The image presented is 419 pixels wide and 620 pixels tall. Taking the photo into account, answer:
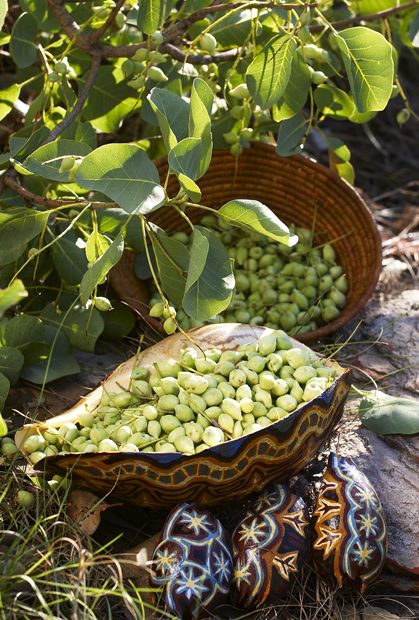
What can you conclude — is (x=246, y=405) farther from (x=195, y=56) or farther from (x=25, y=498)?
(x=195, y=56)

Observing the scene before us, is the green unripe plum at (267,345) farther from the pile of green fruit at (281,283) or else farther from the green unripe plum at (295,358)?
the pile of green fruit at (281,283)

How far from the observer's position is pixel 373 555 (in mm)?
1288

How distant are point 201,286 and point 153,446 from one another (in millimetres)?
271

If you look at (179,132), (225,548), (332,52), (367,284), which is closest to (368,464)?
(225,548)

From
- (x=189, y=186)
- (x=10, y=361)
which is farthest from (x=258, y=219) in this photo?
(x=10, y=361)

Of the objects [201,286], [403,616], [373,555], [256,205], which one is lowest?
[403,616]

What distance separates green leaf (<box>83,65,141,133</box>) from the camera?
72.4 inches

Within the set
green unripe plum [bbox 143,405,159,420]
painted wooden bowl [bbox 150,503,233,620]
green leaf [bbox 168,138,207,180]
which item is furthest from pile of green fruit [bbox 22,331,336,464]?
green leaf [bbox 168,138,207,180]

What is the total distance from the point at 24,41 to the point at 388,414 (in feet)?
3.48

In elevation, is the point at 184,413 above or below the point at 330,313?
above

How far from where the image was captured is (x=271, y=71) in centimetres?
162

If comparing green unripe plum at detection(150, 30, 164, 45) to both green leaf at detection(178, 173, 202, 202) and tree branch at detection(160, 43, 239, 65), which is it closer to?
tree branch at detection(160, 43, 239, 65)

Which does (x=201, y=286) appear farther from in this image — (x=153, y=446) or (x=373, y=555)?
(x=373, y=555)

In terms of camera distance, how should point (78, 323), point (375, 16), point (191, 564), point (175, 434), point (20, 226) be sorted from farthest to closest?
point (375, 16) → point (78, 323) → point (20, 226) → point (175, 434) → point (191, 564)
